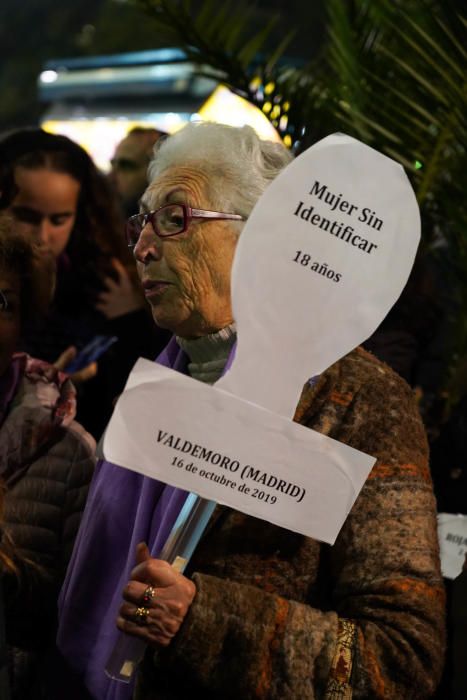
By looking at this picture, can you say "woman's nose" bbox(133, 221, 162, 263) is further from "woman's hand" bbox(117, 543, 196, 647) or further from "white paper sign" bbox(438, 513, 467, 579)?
"white paper sign" bbox(438, 513, 467, 579)

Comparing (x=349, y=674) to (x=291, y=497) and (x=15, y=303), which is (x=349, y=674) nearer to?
(x=291, y=497)

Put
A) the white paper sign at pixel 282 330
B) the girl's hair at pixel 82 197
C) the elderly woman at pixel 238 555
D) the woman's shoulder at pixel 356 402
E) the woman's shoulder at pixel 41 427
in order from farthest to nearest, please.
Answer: the girl's hair at pixel 82 197, the woman's shoulder at pixel 41 427, the woman's shoulder at pixel 356 402, the elderly woman at pixel 238 555, the white paper sign at pixel 282 330

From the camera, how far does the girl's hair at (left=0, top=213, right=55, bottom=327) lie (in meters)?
2.21

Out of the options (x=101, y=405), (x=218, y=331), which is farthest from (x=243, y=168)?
(x=101, y=405)

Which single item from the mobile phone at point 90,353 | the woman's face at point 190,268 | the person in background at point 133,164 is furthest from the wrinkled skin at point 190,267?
the person in background at point 133,164

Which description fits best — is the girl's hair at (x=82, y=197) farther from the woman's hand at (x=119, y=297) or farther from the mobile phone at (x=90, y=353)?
the mobile phone at (x=90, y=353)

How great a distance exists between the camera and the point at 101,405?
2.90m

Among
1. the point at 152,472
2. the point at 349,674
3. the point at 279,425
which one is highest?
the point at 279,425

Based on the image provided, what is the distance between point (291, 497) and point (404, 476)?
0.28 metres

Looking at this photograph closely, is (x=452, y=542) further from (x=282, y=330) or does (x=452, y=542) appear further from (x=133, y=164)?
(x=133, y=164)

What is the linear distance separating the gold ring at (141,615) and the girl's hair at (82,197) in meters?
2.17

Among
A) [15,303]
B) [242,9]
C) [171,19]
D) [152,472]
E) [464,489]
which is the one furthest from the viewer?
[242,9]

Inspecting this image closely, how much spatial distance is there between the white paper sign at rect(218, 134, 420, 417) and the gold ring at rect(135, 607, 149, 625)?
37 cm

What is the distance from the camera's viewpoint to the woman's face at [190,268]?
1784 mm
